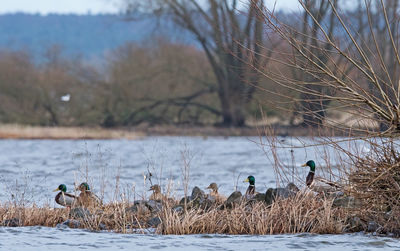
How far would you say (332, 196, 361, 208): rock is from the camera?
8143 millimetres

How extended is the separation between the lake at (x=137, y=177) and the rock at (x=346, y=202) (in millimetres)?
411

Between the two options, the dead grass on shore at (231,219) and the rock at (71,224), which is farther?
the rock at (71,224)

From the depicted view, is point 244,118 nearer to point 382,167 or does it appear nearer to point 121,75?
point 121,75

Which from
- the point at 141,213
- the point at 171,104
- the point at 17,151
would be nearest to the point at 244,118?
the point at 171,104

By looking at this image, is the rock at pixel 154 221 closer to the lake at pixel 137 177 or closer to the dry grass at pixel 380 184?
the lake at pixel 137 177

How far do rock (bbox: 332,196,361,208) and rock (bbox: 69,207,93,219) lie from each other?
3.11 m

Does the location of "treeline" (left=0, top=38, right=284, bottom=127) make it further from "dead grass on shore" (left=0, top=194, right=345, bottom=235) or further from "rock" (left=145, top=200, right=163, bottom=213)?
"dead grass on shore" (left=0, top=194, right=345, bottom=235)

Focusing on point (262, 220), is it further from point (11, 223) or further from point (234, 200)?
point (11, 223)

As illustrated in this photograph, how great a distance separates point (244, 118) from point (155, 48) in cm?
558

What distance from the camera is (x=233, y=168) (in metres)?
18.6

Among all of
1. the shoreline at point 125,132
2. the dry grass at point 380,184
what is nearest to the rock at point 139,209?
the dry grass at point 380,184

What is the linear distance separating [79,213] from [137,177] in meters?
7.11

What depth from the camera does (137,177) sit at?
15.8 meters

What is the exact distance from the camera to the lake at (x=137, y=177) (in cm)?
749
